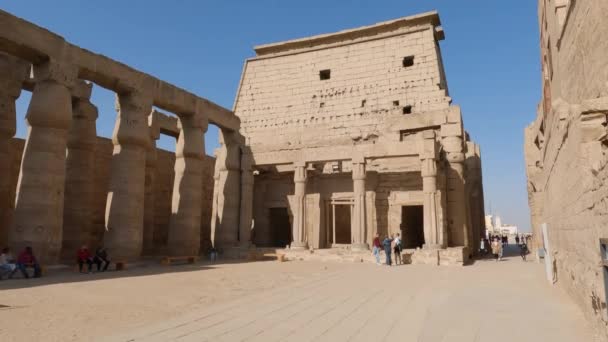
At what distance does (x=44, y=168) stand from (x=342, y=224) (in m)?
14.5

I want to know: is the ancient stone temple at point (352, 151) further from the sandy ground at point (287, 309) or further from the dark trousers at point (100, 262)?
the sandy ground at point (287, 309)

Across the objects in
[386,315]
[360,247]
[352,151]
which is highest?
[352,151]

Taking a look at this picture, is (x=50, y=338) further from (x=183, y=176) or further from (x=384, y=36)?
(x=384, y=36)

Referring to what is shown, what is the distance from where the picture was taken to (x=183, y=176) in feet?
51.5

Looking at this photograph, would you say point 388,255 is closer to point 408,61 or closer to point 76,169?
point 76,169

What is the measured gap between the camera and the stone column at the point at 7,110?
12281mm

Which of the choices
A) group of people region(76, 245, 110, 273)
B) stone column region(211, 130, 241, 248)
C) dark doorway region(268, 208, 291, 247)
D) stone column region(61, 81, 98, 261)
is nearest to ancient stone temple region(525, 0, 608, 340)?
group of people region(76, 245, 110, 273)

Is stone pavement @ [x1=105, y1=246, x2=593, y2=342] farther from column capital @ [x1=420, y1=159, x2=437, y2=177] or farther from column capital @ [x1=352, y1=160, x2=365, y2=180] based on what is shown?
column capital @ [x1=352, y1=160, x2=365, y2=180]

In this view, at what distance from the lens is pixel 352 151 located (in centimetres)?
1627

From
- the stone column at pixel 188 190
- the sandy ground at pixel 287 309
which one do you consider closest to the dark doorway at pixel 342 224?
the stone column at pixel 188 190

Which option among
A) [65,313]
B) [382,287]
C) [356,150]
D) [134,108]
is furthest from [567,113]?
[134,108]

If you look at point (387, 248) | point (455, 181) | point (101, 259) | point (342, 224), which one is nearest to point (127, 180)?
point (101, 259)

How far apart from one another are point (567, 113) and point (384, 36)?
18050 mm

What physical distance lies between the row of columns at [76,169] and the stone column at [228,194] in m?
2.13
